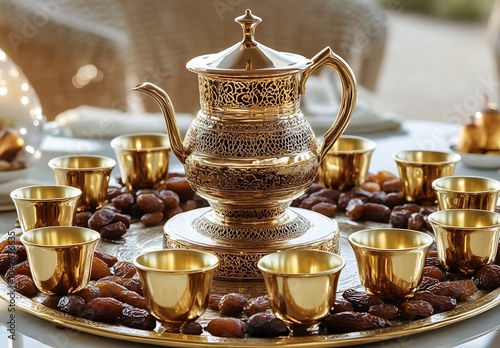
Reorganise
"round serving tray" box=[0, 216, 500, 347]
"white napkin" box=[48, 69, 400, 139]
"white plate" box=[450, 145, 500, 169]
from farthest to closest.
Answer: "white napkin" box=[48, 69, 400, 139] → "white plate" box=[450, 145, 500, 169] → "round serving tray" box=[0, 216, 500, 347]

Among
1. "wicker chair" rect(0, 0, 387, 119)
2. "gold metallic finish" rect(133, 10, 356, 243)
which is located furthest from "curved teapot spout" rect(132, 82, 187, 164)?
"wicker chair" rect(0, 0, 387, 119)

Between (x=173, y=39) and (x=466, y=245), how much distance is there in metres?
2.33

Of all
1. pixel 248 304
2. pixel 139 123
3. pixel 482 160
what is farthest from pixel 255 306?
pixel 139 123

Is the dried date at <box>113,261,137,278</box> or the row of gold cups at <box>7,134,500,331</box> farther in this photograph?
the dried date at <box>113,261,137,278</box>

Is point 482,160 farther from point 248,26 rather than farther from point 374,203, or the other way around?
point 248,26

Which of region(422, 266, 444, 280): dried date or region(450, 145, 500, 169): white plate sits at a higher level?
region(450, 145, 500, 169): white plate

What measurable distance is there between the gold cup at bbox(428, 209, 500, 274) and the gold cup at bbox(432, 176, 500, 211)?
0.37ft

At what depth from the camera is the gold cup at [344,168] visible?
1.32 m

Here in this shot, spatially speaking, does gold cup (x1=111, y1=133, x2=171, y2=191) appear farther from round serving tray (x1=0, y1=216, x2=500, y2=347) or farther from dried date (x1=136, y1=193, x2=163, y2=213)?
round serving tray (x1=0, y1=216, x2=500, y2=347)

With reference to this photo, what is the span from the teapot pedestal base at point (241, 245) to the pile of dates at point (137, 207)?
11 centimetres

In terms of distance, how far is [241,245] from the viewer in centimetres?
100

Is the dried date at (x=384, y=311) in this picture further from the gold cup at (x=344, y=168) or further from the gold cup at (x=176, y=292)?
the gold cup at (x=344, y=168)

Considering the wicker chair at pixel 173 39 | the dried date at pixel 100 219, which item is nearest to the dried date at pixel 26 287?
the dried date at pixel 100 219

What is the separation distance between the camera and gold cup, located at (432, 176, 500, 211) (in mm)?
1116
